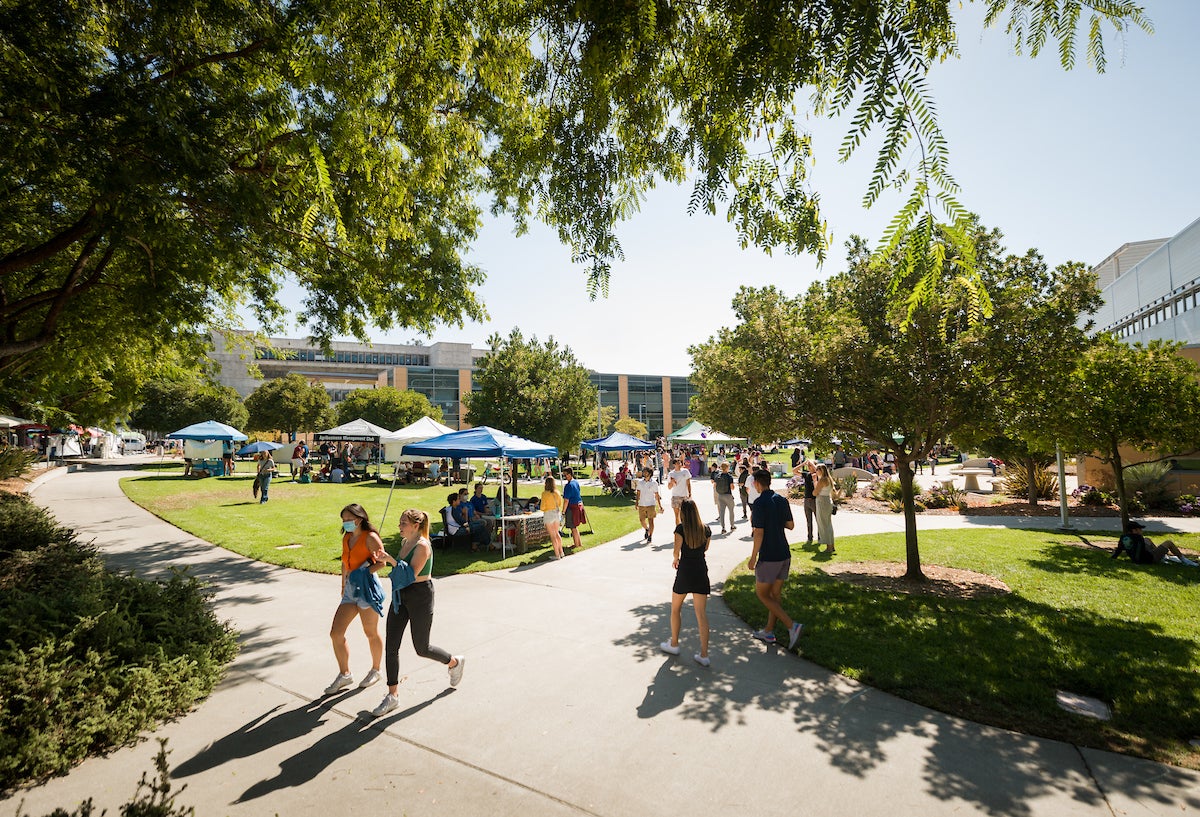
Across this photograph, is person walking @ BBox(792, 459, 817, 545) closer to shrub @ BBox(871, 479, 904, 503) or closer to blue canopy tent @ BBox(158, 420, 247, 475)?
shrub @ BBox(871, 479, 904, 503)

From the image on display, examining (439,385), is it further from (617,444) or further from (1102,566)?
(1102,566)

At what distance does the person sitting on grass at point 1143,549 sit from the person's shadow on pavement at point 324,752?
12.6 m

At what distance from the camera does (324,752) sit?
3896 mm

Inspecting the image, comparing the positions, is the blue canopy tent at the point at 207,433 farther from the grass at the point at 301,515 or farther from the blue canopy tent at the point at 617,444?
the blue canopy tent at the point at 617,444

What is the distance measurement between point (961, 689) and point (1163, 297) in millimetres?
38880

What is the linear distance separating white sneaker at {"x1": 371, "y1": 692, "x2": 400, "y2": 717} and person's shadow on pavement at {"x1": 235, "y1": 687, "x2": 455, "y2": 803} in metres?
0.04

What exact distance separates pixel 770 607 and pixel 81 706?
6.18 metres

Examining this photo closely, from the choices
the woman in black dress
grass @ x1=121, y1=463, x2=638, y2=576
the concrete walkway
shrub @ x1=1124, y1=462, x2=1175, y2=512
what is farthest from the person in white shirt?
shrub @ x1=1124, y1=462, x2=1175, y2=512

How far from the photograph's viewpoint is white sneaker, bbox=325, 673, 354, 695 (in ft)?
15.9

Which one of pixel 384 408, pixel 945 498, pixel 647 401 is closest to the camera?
pixel 945 498

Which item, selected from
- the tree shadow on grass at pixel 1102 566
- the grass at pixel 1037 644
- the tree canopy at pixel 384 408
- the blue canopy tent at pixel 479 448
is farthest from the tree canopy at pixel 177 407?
the tree shadow on grass at pixel 1102 566

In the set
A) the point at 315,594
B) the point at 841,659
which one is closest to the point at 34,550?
the point at 315,594

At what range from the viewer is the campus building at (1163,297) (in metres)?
26.2

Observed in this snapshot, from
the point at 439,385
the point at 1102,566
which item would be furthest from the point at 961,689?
the point at 439,385
